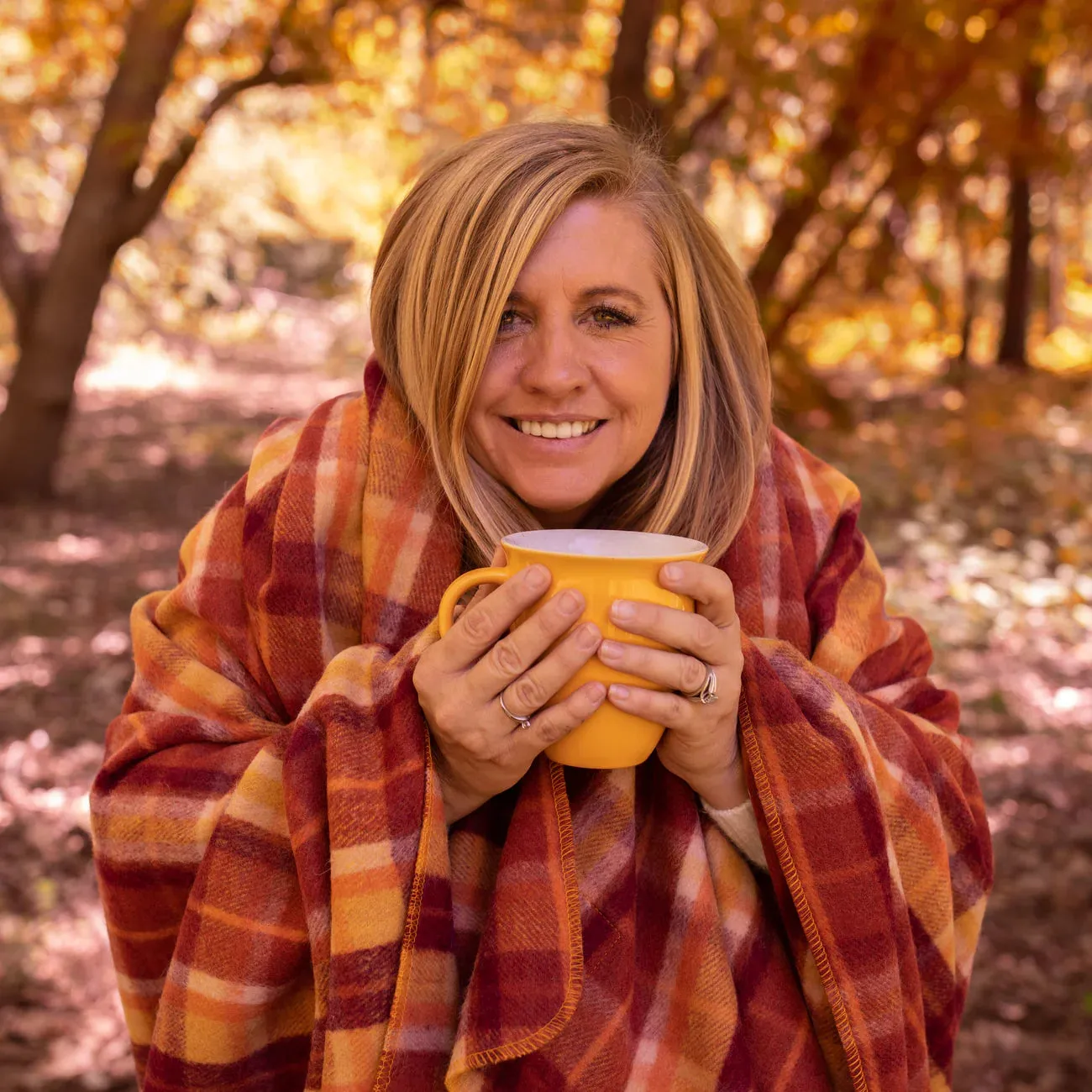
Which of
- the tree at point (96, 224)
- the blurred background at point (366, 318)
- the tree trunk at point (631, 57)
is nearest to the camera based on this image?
the blurred background at point (366, 318)

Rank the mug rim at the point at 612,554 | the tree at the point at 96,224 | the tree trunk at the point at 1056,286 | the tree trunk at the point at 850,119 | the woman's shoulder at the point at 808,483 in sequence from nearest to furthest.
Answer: the mug rim at the point at 612,554
the woman's shoulder at the point at 808,483
the tree trunk at the point at 850,119
the tree at the point at 96,224
the tree trunk at the point at 1056,286

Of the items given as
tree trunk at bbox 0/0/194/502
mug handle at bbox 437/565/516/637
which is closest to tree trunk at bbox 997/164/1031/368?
tree trunk at bbox 0/0/194/502

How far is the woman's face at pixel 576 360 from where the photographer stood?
160 cm

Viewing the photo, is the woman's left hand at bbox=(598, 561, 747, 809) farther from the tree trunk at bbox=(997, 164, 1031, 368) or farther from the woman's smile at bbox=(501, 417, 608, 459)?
the tree trunk at bbox=(997, 164, 1031, 368)

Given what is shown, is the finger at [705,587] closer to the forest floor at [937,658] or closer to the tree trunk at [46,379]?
the forest floor at [937,658]

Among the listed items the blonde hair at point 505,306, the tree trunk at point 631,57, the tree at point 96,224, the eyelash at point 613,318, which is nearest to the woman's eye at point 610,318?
the eyelash at point 613,318

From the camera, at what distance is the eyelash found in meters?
1.63

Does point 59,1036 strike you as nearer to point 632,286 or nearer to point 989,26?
point 632,286

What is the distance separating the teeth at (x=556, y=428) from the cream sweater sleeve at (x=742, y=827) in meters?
0.56

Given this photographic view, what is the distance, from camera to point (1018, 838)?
12.9 ft

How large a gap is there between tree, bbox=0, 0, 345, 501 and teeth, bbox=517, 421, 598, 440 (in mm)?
5745

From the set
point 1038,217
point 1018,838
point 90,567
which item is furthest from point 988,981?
point 1038,217

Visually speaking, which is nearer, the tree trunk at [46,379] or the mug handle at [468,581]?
the mug handle at [468,581]

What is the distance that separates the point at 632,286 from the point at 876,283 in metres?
12.9
